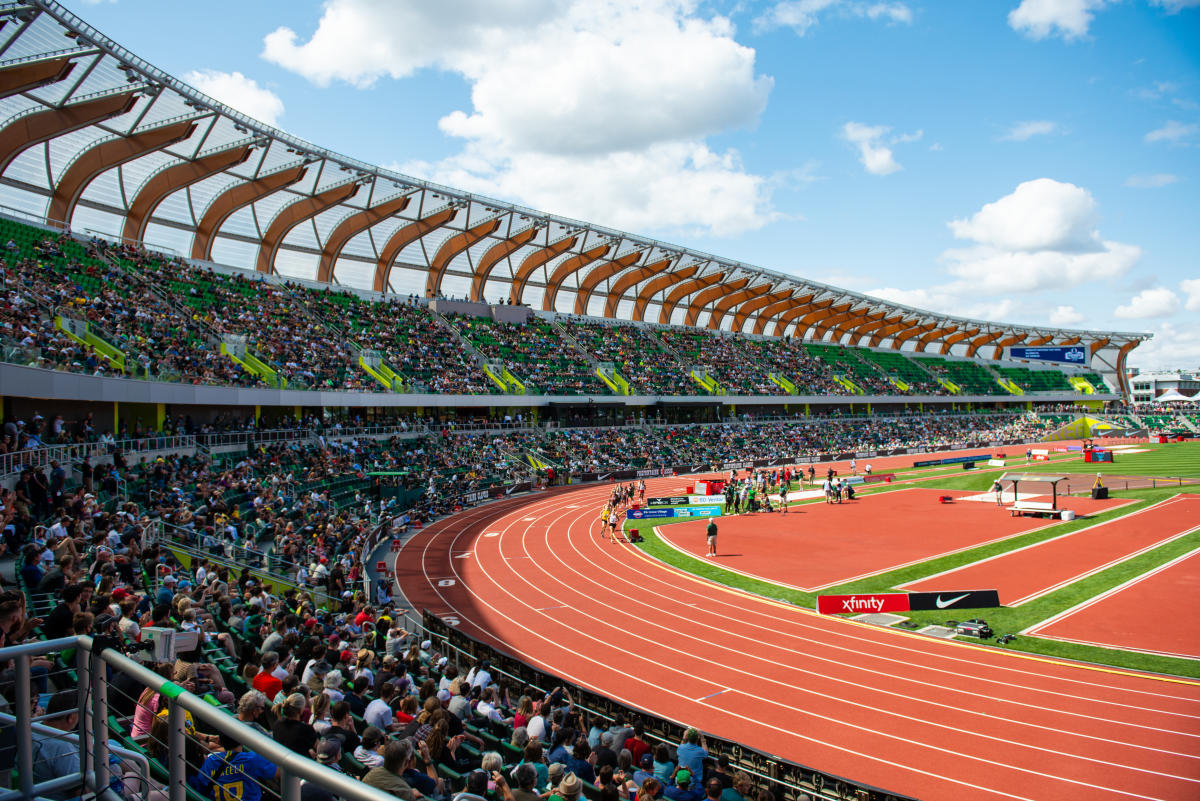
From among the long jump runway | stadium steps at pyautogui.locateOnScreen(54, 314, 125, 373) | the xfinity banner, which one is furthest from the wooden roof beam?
the xfinity banner

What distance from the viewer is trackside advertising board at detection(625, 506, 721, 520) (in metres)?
35.1

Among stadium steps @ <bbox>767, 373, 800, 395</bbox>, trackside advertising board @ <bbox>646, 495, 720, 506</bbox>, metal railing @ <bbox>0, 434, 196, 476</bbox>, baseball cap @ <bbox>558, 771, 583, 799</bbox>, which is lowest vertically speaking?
trackside advertising board @ <bbox>646, 495, 720, 506</bbox>

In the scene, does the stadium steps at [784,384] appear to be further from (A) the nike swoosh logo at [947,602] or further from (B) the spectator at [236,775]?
(B) the spectator at [236,775]

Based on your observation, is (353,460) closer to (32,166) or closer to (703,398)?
(32,166)

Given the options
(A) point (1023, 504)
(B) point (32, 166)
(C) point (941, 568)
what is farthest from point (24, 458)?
(A) point (1023, 504)

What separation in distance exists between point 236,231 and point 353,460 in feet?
59.3

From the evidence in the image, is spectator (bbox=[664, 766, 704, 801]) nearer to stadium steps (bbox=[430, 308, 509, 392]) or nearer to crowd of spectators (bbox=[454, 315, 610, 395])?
stadium steps (bbox=[430, 308, 509, 392])

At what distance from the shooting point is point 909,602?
732 inches

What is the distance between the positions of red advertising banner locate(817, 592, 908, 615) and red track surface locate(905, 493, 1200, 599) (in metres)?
2.16

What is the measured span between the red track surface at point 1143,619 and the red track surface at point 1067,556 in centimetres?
156

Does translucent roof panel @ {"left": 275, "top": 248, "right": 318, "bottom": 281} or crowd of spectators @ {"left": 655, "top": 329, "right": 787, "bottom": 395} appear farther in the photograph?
crowd of spectators @ {"left": 655, "top": 329, "right": 787, "bottom": 395}

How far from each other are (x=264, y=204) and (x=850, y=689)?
41.2m

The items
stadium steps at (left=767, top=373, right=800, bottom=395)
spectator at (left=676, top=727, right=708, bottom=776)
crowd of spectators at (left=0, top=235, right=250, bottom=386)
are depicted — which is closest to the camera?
spectator at (left=676, top=727, right=708, bottom=776)

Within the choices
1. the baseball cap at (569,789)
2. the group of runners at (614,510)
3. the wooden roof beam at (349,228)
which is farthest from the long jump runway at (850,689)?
the wooden roof beam at (349,228)
